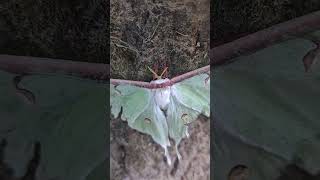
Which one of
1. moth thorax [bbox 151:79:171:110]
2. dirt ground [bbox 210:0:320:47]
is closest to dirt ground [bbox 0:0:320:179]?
dirt ground [bbox 210:0:320:47]

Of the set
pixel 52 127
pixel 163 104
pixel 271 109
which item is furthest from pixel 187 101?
pixel 52 127

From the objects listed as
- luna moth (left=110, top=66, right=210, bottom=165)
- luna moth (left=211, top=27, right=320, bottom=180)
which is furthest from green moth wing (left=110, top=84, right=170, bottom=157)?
luna moth (left=211, top=27, right=320, bottom=180)

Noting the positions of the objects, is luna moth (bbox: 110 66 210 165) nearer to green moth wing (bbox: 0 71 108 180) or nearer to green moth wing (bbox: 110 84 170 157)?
green moth wing (bbox: 110 84 170 157)

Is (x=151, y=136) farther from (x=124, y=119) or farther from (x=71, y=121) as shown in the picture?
(x=71, y=121)

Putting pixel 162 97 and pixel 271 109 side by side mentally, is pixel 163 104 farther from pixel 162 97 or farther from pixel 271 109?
pixel 271 109

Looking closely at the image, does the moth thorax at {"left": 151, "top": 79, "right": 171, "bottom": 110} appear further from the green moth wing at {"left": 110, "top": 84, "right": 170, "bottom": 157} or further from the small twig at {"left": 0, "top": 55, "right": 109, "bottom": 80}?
the small twig at {"left": 0, "top": 55, "right": 109, "bottom": 80}

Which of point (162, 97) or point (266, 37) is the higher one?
point (266, 37)

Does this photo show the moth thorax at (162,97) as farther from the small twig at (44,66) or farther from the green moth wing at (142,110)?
the small twig at (44,66)

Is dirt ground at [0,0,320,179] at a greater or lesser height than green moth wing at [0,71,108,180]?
greater

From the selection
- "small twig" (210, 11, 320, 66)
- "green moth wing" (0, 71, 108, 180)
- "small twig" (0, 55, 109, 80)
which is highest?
"small twig" (210, 11, 320, 66)
